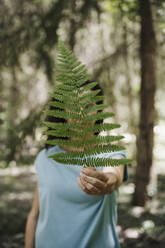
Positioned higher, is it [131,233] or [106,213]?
[106,213]

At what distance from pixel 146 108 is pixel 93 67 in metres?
1.55

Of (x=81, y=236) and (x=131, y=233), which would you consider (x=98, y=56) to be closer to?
(x=131, y=233)

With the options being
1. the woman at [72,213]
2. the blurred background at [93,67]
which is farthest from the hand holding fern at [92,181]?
the blurred background at [93,67]

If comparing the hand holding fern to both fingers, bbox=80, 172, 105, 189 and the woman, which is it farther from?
the woman

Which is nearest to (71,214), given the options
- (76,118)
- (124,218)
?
(76,118)

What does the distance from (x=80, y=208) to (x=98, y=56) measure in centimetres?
450

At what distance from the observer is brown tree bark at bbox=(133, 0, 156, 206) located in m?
4.77

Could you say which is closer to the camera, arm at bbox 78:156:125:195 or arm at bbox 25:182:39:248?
arm at bbox 78:156:125:195

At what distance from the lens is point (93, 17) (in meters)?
4.67

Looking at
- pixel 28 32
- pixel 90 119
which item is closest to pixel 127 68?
pixel 28 32

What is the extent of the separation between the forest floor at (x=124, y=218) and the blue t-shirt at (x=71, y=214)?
2.66m

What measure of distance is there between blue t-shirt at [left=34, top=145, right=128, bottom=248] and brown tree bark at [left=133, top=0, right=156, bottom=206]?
3459 mm

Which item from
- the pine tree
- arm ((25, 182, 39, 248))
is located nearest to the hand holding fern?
the pine tree

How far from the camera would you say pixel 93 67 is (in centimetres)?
501
